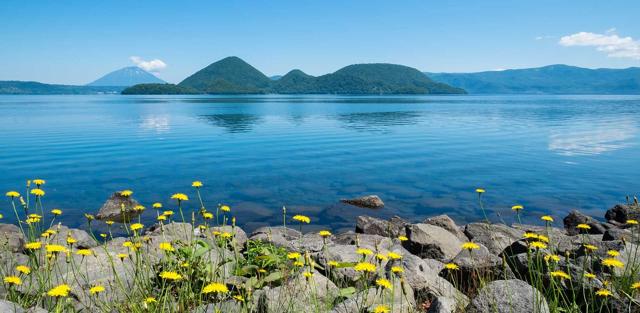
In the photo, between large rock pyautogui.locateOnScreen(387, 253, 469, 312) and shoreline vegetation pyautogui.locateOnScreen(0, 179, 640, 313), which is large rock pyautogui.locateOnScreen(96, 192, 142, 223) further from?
large rock pyautogui.locateOnScreen(387, 253, 469, 312)

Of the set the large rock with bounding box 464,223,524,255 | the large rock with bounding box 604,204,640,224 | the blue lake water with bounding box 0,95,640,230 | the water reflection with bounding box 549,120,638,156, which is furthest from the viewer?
the water reflection with bounding box 549,120,638,156

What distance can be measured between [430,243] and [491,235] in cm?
234

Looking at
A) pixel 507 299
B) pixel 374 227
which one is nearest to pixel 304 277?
pixel 507 299

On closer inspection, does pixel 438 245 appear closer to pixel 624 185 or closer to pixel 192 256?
pixel 192 256

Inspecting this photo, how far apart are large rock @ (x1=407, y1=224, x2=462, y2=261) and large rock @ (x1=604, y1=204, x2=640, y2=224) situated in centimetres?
929

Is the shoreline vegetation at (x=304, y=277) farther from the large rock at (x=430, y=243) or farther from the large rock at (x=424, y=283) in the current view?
the large rock at (x=430, y=243)

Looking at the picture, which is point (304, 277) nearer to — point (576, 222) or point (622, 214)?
point (576, 222)

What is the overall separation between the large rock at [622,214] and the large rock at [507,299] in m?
13.8

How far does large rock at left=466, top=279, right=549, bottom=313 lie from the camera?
5.42 m

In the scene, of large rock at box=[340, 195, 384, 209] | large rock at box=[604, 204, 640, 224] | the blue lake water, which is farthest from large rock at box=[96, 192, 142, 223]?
large rock at box=[604, 204, 640, 224]

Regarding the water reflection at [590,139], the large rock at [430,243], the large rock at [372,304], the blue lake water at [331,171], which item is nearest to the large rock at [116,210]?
the blue lake water at [331,171]

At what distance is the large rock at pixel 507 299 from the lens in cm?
542

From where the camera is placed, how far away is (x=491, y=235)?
486 inches

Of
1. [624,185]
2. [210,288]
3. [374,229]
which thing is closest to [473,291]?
[210,288]
